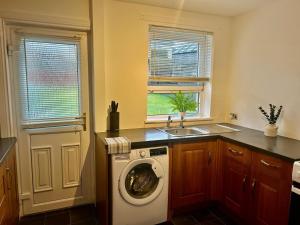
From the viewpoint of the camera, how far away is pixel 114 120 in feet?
8.38

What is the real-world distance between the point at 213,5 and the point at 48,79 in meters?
2.05

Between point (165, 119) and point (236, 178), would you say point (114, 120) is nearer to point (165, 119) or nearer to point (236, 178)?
point (165, 119)

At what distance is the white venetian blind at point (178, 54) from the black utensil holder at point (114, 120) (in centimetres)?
68

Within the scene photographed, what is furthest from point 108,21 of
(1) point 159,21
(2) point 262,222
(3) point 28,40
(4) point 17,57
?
(2) point 262,222

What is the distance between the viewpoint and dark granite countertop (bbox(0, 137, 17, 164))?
5.51ft

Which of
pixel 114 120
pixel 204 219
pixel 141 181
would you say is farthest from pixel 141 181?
pixel 204 219

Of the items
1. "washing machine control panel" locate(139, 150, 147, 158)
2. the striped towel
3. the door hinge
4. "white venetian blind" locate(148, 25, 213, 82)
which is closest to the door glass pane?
"washing machine control panel" locate(139, 150, 147, 158)

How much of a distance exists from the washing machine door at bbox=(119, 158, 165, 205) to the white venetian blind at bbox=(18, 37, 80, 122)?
940 mm

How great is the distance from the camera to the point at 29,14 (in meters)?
2.17

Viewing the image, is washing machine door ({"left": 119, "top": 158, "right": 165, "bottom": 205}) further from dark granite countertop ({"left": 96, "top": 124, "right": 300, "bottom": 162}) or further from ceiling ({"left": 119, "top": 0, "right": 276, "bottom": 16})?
ceiling ({"left": 119, "top": 0, "right": 276, "bottom": 16})

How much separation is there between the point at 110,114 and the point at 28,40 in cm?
111

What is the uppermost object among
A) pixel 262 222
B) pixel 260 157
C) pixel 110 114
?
pixel 110 114

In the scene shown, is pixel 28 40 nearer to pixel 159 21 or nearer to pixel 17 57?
pixel 17 57

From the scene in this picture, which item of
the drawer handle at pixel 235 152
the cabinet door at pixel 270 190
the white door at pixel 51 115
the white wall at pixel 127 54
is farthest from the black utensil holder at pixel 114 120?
the cabinet door at pixel 270 190
